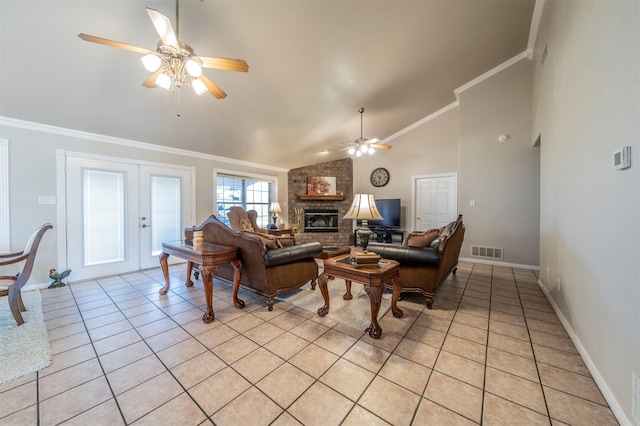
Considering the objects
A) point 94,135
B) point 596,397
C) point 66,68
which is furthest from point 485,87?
point 94,135

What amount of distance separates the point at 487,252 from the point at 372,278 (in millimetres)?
3900

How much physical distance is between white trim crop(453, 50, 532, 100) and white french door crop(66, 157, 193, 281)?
5853 mm

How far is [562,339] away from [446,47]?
373 centimetres

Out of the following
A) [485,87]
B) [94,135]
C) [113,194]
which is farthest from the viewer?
[485,87]

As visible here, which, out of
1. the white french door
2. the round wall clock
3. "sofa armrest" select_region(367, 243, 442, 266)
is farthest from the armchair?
the round wall clock

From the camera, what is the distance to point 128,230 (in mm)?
3932

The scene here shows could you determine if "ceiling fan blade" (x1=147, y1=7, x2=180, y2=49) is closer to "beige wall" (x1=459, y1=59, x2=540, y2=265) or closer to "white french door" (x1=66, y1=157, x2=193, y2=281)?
"white french door" (x1=66, y1=157, x2=193, y2=281)

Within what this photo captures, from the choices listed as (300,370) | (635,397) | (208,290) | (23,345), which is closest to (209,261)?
(208,290)

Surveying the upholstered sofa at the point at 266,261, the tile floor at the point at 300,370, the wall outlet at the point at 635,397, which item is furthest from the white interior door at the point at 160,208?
the wall outlet at the point at 635,397

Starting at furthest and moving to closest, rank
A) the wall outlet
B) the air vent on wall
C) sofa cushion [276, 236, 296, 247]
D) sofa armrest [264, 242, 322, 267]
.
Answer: the air vent on wall < sofa cushion [276, 236, 296, 247] < sofa armrest [264, 242, 322, 267] < the wall outlet

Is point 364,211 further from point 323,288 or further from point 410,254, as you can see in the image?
point 323,288

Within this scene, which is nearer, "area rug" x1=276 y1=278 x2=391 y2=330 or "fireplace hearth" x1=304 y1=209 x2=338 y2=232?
"area rug" x1=276 y1=278 x2=391 y2=330

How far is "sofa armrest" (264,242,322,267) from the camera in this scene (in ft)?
8.27

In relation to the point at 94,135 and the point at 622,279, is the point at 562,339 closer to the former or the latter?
the point at 622,279
